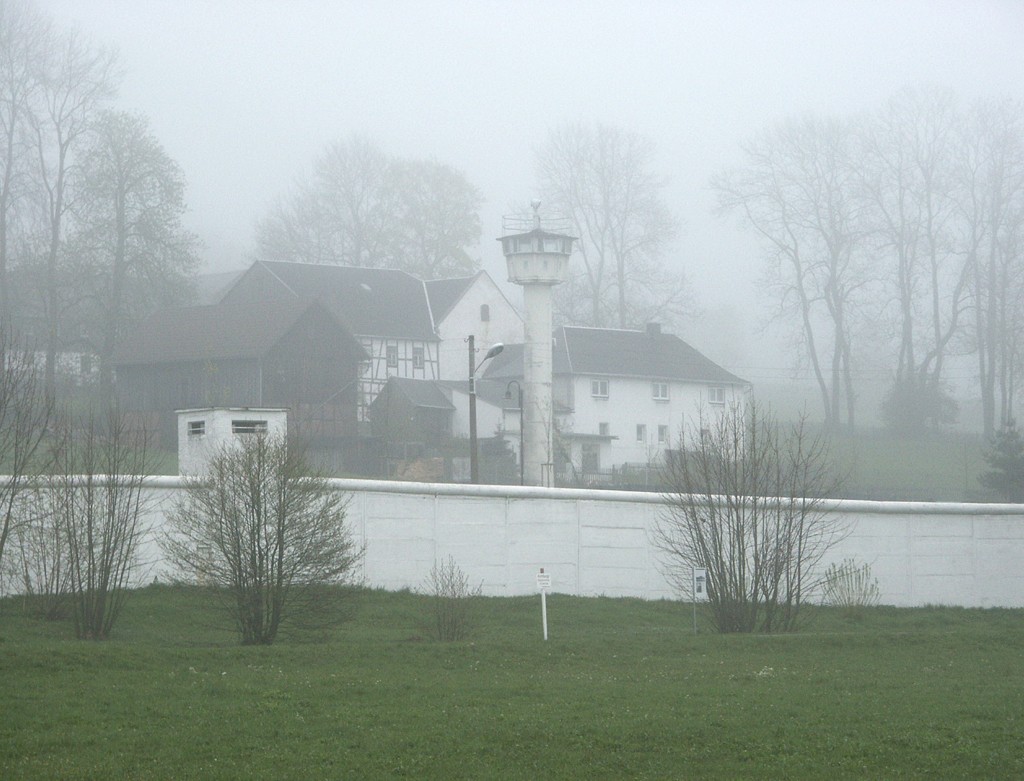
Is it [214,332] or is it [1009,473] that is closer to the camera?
[1009,473]

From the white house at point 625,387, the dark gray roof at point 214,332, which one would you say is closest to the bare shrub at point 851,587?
the white house at point 625,387

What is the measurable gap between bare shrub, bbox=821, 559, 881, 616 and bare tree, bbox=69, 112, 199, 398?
40410 mm

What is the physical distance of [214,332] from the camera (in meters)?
56.3

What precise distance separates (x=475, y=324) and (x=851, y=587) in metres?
44.4

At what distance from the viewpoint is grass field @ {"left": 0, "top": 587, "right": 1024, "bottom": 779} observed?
31.9 feet

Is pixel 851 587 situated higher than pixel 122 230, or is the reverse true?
pixel 122 230

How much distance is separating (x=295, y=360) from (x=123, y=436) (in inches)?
1342

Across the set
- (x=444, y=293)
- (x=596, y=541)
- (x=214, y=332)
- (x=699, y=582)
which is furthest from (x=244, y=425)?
(x=444, y=293)

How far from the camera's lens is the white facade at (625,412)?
61.1 m

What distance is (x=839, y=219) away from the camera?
69375 millimetres

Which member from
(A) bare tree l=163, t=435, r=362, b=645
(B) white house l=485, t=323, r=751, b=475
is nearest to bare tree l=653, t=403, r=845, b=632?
(A) bare tree l=163, t=435, r=362, b=645

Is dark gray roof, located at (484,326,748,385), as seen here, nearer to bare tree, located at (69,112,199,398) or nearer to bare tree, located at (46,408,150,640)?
bare tree, located at (69,112,199,398)

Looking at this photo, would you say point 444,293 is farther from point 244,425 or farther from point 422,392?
point 244,425

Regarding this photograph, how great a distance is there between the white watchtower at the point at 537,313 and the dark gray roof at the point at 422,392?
6.43 metres
